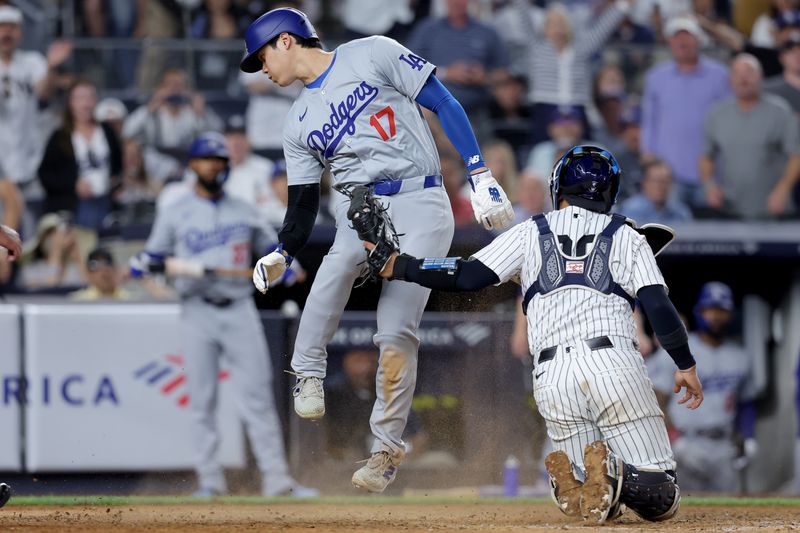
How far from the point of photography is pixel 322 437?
1034 cm

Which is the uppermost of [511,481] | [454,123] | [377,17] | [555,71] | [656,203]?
[377,17]

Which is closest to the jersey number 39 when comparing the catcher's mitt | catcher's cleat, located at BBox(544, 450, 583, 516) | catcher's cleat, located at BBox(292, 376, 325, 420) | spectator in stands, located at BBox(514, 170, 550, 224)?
the catcher's mitt

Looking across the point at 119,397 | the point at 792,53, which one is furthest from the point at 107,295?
the point at 792,53

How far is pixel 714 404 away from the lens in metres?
11.1

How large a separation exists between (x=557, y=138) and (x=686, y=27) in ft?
5.16

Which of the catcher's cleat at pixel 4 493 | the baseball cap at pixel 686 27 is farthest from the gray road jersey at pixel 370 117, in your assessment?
the baseball cap at pixel 686 27

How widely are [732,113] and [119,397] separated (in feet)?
19.1

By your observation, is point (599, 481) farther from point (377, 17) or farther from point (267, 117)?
point (377, 17)

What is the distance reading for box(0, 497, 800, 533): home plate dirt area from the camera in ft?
21.0

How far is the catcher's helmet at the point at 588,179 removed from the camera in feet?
21.1

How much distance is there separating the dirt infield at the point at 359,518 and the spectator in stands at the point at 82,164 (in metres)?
4.20

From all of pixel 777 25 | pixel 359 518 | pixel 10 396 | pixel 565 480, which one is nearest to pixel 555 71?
pixel 777 25

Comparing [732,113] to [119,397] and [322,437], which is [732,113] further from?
[119,397]

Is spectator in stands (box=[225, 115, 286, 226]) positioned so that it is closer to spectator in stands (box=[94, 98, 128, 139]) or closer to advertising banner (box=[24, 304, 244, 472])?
spectator in stands (box=[94, 98, 128, 139])
